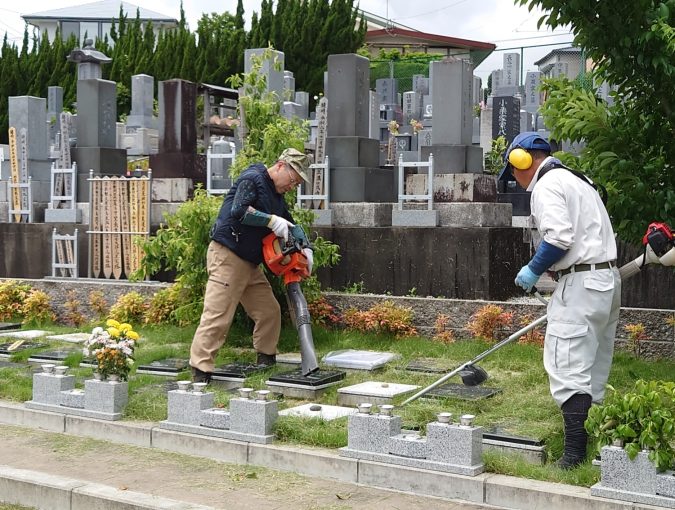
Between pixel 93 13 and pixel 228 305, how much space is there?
5735 centimetres

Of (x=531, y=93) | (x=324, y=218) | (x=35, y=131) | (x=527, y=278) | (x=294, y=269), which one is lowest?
(x=294, y=269)

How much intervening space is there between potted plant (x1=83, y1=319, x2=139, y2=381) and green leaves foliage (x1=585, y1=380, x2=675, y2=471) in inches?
134

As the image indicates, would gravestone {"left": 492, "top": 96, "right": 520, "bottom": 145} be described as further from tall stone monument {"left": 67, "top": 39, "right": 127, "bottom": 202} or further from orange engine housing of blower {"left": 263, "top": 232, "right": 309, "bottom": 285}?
orange engine housing of blower {"left": 263, "top": 232, "right": 309, "bottom": 285}

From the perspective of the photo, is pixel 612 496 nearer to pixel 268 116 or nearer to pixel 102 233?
pixel 268 116

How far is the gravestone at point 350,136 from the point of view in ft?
37.3

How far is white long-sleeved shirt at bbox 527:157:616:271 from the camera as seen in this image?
516 centimetres

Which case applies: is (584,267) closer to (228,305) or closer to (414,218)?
(228,305)

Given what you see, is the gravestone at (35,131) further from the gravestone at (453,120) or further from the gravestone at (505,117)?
the gravestone at (505,117)

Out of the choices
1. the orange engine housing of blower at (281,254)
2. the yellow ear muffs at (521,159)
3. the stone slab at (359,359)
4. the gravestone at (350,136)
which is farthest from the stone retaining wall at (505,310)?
the yellow ear muffs at (521,159)

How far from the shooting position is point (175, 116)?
43.4 feet

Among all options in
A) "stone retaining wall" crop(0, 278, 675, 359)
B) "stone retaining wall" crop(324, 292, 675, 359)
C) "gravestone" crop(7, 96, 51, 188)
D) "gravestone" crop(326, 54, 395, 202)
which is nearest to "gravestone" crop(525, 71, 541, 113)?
"gravestone" crop(7, 96, 51, 188)

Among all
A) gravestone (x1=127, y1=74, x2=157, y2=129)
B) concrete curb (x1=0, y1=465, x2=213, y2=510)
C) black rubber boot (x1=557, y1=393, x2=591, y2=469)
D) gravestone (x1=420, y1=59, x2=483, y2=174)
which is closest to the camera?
concrete curb (x1=0, y1=465, x2=213, y2=510)

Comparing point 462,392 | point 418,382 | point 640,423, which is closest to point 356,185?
point 418,382

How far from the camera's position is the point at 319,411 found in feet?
20.8
